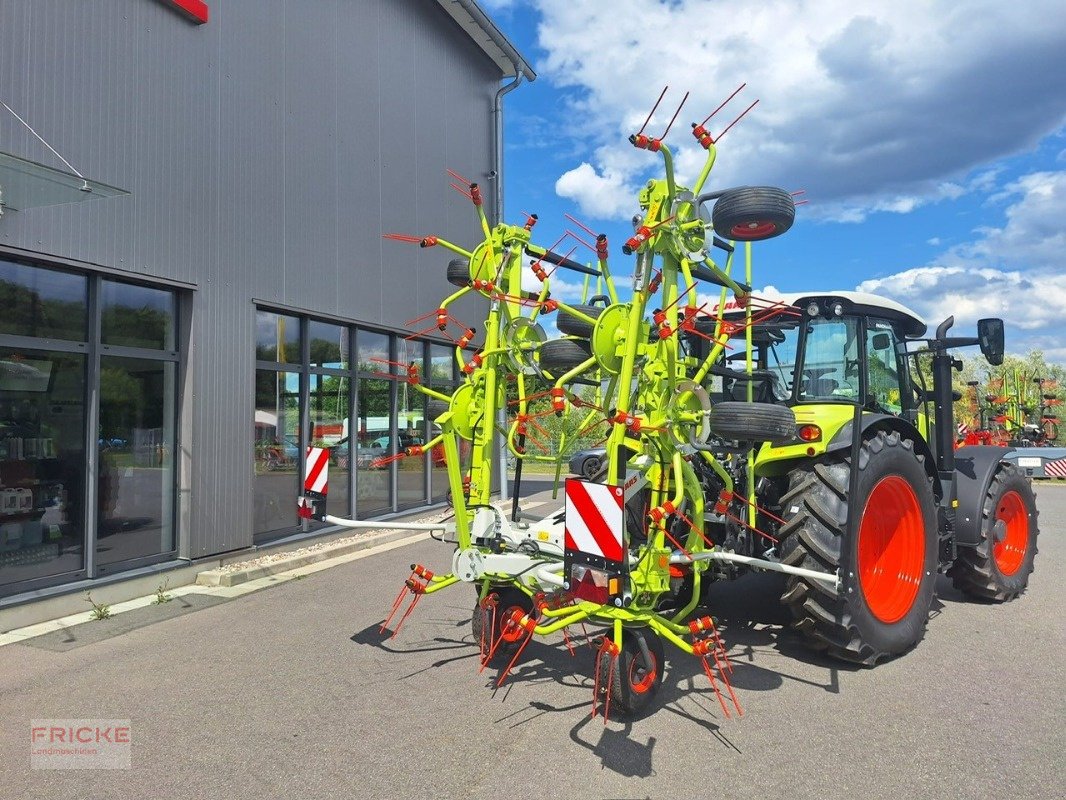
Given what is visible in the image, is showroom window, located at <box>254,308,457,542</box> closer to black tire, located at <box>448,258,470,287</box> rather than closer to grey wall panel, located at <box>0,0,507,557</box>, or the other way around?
grey wall panel, located at <box>0,0,507,557</box>

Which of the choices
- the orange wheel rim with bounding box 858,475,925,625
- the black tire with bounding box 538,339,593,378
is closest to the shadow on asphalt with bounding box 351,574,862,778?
the orange wheel rim with bounding box 858,475,925,625

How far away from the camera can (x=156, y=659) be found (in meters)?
4.67

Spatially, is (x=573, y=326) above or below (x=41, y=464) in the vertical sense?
above

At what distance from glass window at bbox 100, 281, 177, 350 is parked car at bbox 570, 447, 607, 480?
401 centimetres

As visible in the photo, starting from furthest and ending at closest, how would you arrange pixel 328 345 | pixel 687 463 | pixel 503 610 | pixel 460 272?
1. pixel 328 345
2. pixel 460 272
3. pixel 503 610
4. pixel 687 463

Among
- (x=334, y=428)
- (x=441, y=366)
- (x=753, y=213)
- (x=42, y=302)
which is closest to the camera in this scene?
(x=753, y=213)

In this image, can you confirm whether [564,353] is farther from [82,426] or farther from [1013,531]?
[1013,531]

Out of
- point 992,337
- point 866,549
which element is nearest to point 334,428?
point 866,549

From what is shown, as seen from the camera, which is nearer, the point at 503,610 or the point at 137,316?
the point at 503,610

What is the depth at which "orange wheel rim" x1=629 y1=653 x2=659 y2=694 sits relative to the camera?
3537 mm

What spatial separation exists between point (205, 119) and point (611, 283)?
4.94m

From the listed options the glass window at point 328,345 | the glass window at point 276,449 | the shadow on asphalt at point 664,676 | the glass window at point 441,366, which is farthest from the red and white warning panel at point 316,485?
the glass window at point 441,366

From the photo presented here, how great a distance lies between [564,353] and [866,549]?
2.37m

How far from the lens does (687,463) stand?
394cm
